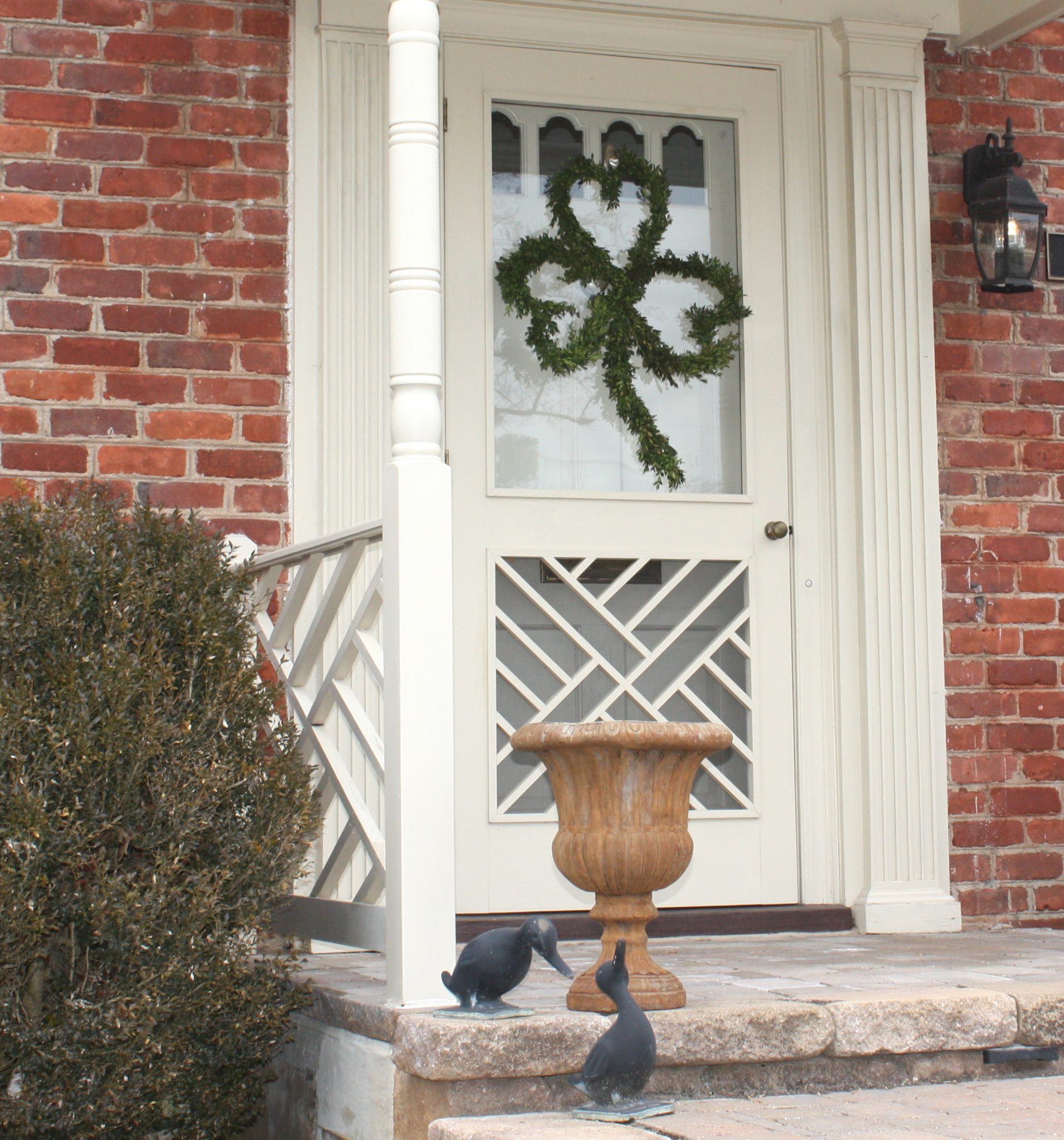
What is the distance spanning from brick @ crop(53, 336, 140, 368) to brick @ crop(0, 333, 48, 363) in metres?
0.04

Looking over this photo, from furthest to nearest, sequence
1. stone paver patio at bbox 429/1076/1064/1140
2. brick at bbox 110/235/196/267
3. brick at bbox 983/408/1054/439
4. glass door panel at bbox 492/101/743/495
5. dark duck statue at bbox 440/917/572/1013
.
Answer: brick at bbox 983/408/1054/439 → glass door panel at bbox 492/101/743/495 → brick at bbox 110/235/196/267 → dark duck statue at bbox 440/917/572/1013 → stone paver patio at bbox 429/1076/1064/1140

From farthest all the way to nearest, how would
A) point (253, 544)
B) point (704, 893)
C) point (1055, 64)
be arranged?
1. point (1055, 64)
2. point (704, 893)
3. point (253, 544)

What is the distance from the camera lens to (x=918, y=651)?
172 inches

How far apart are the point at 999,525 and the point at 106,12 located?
2873 mm

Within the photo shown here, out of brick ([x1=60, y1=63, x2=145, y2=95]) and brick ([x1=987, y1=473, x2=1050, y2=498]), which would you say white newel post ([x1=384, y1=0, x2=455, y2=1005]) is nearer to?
brick ([x1=60, y1=63, x2=145, y2=95])

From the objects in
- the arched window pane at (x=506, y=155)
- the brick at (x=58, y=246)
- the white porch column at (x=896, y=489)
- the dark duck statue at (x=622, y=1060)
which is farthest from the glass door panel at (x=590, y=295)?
the dark duck statue at (x=622, y=1060)

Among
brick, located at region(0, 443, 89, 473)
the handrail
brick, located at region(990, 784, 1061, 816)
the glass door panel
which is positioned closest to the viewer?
the handrail

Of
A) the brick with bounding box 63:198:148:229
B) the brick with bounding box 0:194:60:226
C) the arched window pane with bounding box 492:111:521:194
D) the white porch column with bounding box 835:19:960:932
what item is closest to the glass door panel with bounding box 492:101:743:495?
the arched window pane with bounding box 492:111:521:194

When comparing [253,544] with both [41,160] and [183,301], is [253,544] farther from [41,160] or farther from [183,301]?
[41,160]

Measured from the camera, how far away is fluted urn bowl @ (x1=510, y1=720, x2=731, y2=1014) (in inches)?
107

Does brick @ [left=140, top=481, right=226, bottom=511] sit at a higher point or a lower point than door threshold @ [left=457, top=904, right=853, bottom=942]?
higher

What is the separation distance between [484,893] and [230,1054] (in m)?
1.34

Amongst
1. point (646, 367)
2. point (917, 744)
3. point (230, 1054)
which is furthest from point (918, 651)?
point (230, 1054)

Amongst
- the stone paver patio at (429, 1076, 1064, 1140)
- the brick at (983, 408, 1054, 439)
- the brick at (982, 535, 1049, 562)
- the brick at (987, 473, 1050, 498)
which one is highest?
the brick at (983, 408, 1054, 439)
